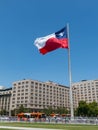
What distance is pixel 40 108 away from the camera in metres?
179

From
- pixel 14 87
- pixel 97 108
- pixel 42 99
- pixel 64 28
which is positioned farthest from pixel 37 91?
pixel 64 28

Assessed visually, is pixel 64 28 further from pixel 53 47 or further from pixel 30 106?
pixel 30 106

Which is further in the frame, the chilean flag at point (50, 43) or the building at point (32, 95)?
the building at point (32, 95)

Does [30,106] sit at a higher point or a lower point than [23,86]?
lower

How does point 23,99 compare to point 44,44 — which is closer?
point 44,44

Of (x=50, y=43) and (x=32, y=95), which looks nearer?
(x=50, y=43)

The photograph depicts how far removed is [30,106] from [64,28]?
12891cm

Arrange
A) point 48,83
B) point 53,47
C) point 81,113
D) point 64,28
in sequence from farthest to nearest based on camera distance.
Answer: point 48,83, point 81,113, point 64,28, point 53,47

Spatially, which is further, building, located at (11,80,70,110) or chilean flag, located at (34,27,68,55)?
building, located at (11,80,70,110)

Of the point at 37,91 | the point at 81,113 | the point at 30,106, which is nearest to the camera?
the point at 81,113

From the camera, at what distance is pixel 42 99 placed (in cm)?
18550

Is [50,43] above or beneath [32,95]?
above

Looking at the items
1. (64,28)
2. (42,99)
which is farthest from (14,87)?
(64,28)

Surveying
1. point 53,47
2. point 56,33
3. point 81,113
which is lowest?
point 81,113
